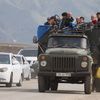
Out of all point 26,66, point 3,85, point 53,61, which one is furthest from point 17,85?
point 53,61

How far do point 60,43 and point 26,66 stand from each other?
11.4 meters

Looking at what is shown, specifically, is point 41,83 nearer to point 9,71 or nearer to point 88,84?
point 88,84

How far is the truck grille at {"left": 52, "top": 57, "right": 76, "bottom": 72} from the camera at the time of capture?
30734 mm

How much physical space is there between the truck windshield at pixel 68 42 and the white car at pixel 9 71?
402 cm

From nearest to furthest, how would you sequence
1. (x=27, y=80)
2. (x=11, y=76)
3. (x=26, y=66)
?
1. (x=11, y=76)
2. (x=26, y=66)
3. (x=27, y=80)

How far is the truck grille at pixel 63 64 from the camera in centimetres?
3073

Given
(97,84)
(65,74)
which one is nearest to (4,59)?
(97,84)

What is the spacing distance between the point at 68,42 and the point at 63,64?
1.28 meters

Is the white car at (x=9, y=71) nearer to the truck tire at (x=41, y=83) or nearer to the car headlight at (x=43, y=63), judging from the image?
the truck tire at (x=41, y=83)

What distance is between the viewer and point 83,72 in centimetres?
3061

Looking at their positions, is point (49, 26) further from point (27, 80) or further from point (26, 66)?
point (27, 80)

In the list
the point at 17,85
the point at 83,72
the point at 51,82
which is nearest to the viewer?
the point at 83,72

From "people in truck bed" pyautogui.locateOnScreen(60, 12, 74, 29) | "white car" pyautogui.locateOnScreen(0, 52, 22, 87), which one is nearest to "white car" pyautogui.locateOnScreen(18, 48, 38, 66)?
"white car" pyautogui.locateOnScreen(0, 52, 22, 87)

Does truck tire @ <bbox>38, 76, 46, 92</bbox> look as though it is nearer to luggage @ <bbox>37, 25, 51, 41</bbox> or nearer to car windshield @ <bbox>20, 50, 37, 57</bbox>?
luggage @ <bbox>37, 25, 51, 41</bbox>
